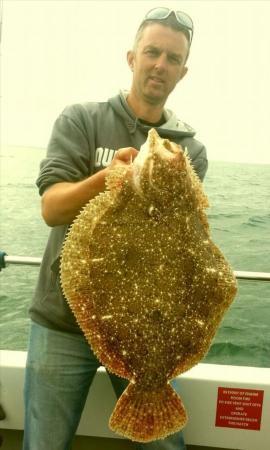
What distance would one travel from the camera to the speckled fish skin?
6.23 feet

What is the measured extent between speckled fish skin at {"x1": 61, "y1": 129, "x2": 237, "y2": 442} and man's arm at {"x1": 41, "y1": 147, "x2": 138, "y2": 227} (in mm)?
59

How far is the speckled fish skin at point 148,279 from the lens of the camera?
190cm

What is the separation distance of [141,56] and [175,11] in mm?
308

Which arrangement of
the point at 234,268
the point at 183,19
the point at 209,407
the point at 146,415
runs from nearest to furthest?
the point at 146,415
the point at 183,19
the point at 209,407
the point at 234,268

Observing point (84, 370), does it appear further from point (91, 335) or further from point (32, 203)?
point (32, 203)

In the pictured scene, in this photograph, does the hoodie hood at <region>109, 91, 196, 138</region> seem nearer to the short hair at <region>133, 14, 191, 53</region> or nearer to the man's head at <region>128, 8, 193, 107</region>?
the man's head at <region>128, 8, 193, 107</region>

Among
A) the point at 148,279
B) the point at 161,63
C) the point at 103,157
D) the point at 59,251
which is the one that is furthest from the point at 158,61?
the point at 148,279

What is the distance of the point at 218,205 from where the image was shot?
33.5 m

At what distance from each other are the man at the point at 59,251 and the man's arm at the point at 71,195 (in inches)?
16.1

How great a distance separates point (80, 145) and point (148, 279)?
1.06 meters

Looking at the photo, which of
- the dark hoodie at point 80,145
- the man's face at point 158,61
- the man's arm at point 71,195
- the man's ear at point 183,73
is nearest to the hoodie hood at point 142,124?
the dark hoodie at point 80,145

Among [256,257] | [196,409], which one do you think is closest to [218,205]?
[256,257]

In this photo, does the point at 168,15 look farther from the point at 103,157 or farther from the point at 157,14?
the point at 103,157

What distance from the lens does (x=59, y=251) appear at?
8.91 ft
